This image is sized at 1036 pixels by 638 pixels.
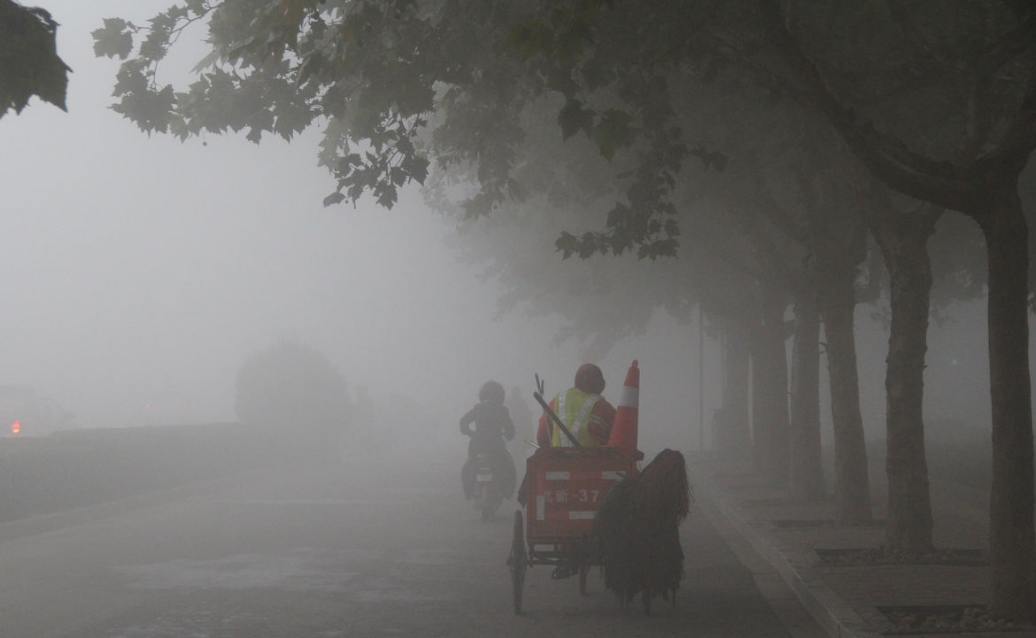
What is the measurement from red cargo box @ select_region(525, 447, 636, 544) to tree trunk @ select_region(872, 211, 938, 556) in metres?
3.55

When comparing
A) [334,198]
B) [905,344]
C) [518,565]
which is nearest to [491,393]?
[334,198]

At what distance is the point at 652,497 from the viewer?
10.2m

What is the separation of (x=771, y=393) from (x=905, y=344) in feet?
38.6

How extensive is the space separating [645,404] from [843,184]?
227ft

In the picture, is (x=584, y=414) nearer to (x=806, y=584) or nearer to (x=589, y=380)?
(x=589, y=380)

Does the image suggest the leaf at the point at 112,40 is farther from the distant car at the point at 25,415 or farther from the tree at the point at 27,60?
the distant car at the point at 25,415

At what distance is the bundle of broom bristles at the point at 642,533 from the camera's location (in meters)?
10.1

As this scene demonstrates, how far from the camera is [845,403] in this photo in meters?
16.1

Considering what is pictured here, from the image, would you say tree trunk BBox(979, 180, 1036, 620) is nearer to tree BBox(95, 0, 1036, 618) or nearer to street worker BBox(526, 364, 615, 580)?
tree BBox(95, 0, 1036, 618)

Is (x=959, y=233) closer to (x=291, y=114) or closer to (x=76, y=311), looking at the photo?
(x=291, y=114)

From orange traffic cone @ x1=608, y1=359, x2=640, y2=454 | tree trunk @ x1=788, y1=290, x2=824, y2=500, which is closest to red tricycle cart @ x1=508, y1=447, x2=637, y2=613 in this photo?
orange traffic cone @ x1=608, y1=359, x2=640, y2=454

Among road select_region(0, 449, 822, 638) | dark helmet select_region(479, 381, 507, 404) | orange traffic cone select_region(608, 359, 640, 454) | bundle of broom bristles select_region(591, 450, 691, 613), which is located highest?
dark helmet select_region(479, 381, 507, 404)

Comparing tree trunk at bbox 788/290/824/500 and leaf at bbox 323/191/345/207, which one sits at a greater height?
leaf at bbox 323/191/345/207

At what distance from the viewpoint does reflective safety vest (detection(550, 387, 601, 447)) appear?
37.1 feet
